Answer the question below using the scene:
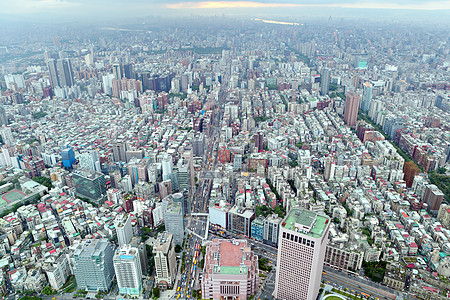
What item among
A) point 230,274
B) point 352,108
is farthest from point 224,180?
point 352,108

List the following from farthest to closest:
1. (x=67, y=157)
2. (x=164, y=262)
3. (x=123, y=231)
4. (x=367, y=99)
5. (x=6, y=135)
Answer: (x=367, y=99) → (x=6, y=135) → (x=67, y=157) → (x=123, y=231) → (x=164, y=262)

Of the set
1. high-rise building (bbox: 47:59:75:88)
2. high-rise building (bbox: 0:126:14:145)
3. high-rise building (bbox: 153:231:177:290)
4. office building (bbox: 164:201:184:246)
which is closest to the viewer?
high-rise building (bbox: 153:231:177:290)

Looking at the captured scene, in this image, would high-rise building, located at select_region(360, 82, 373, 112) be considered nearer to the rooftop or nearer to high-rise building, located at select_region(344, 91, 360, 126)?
high-rise building, located at select_region(344, 91, 360, 126)

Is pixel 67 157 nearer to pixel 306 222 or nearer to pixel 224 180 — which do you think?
pixel 224 180

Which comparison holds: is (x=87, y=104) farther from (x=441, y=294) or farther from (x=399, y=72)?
(x=399, y=72)

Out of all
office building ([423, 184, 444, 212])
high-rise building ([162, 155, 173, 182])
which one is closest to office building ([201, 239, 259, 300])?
high-rise building ([162, 155, 173, 182])

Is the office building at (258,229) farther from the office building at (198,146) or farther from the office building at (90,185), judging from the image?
the office building at (198,146)
